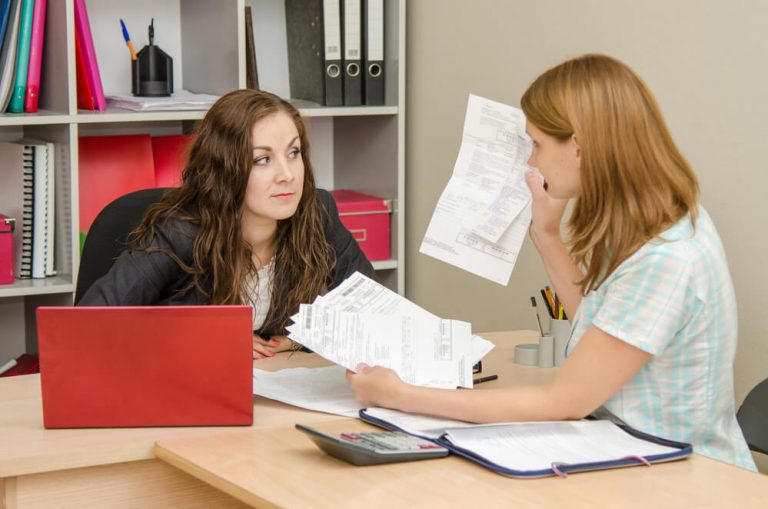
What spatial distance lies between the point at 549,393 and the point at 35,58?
1.78 metres

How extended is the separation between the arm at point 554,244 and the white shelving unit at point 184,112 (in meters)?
1.25

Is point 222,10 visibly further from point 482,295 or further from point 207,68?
point 482,295

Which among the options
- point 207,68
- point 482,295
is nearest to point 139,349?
point 482,295

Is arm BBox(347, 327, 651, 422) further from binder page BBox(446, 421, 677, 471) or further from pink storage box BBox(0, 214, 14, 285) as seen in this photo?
pink storage box BBox(0, 214, 14, 285)

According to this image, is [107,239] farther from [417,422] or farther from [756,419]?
[756,419]

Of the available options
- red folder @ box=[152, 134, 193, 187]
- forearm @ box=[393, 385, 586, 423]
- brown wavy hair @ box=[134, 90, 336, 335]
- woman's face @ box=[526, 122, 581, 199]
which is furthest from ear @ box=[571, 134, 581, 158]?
red folder @ box=[152, 134, 193, 187]

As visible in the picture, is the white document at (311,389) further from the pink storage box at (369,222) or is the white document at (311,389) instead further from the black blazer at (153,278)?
the pink storage box at (369,222)

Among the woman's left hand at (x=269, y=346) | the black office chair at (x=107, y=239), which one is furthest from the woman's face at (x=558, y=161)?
the black office chair at (x=107, y=239)

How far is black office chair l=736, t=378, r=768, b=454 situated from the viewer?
1.64 meters

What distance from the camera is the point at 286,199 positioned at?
194cm

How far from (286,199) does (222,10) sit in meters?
1.09

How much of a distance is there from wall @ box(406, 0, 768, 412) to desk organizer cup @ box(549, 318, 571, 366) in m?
0.35

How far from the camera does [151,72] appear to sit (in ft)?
9.30

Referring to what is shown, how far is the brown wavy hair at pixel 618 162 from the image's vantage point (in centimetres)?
142
